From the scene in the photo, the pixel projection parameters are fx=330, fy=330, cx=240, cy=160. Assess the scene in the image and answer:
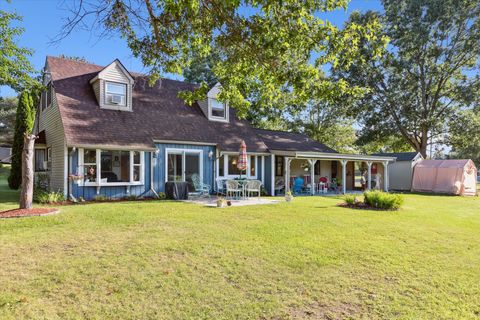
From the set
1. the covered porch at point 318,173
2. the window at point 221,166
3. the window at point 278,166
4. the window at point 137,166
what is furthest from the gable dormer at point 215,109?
the window at point 137,166

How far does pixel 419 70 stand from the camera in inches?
1165

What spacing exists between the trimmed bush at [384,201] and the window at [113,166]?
993 cm

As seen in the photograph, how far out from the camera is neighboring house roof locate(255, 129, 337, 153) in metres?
21.3

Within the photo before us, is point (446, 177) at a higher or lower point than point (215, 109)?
lower

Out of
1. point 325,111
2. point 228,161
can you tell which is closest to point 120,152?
point 228,161

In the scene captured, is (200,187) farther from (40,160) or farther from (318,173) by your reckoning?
(318,173)

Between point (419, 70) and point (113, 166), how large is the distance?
90.3ft

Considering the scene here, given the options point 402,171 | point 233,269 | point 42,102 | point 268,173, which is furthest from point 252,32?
point 402,171

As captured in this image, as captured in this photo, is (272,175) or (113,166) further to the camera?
(272,175)

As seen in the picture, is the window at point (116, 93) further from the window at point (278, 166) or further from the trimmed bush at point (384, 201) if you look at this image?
the trimmed bush at point (384, 201)

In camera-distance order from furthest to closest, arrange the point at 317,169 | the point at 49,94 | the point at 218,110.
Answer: the point at 317,169 < the point at 218,110 < the point at 49,94

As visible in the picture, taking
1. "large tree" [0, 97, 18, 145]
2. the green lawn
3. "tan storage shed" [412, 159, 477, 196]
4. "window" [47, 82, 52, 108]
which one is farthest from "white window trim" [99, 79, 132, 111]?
"large tree" [0, 97, 18, 145]

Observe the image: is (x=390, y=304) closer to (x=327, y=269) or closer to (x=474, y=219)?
(x=327, y=269)

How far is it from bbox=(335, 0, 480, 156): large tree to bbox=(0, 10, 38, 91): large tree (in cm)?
2410
